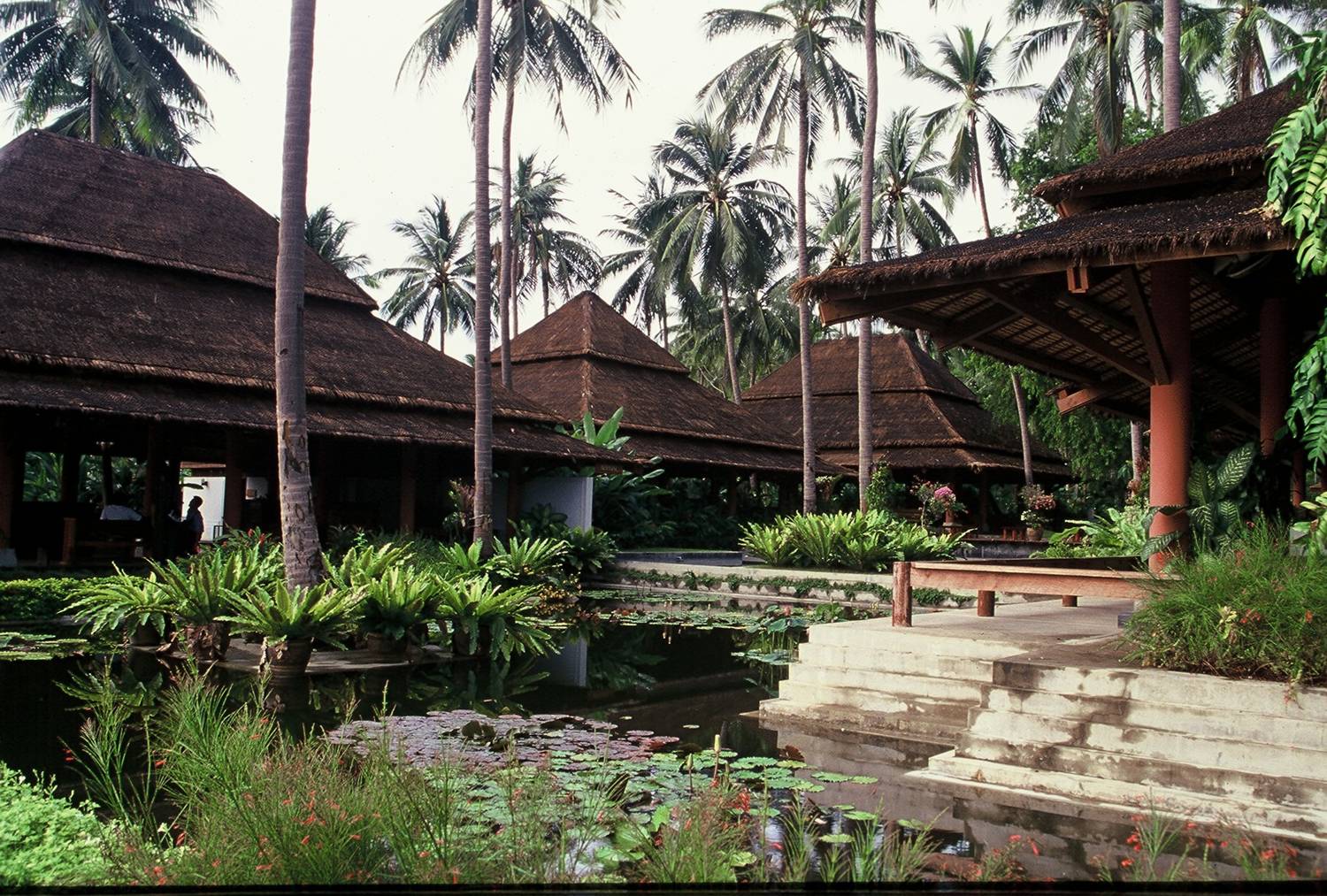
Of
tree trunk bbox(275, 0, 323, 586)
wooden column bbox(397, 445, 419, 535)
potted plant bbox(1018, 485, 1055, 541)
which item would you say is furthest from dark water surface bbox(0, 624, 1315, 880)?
potted plant bbox(1018, 485, 1055, 541)

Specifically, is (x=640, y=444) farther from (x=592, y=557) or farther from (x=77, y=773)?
(x=77, y=773)

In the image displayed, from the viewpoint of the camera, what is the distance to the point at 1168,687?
5395 millimetres

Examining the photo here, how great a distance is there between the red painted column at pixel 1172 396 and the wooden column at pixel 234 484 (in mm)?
12267

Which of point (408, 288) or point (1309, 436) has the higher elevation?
point (408, 288)

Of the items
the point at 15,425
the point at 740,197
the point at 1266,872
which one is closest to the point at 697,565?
the point at 15,425

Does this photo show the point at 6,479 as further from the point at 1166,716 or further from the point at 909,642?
the point at 1166,716

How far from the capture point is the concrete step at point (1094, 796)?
189 inches

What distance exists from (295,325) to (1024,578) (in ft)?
22.9

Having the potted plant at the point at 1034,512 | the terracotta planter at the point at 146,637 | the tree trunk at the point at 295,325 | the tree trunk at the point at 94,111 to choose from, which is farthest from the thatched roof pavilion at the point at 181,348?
the potted plant at the point at 1034,512

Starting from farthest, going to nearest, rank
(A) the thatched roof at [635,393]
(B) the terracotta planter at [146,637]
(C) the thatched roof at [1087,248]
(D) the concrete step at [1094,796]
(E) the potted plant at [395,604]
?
1. (A) the thatched roof at [635,393]
2. (B) the terracotta planter at [146,637]
3. (E) the potted plant at [395,604]
4. (C) the thatched roof at [1087,248]
5. (D) the concrete step at [1094,796]

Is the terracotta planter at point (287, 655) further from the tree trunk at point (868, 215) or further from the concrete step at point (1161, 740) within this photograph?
the tree trunk at point (868, 215)

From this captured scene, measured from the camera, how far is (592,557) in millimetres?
19203

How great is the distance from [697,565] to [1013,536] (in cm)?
1443

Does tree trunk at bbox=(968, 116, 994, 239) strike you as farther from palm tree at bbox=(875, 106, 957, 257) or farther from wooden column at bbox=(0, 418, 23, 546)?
wooden column at bbox=(0, 418, 23, 546)
